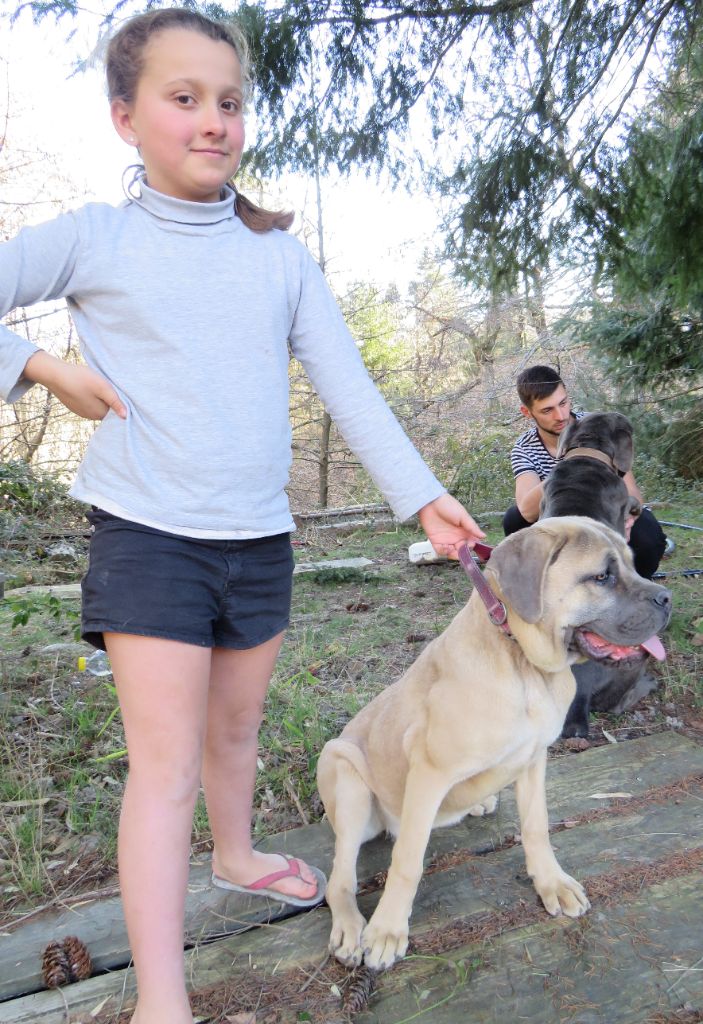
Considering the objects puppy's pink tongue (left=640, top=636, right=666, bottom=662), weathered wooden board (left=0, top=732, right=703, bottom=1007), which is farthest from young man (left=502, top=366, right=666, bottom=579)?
puppy's pink tongue (left=640, top=636, right=666, bottom=662)

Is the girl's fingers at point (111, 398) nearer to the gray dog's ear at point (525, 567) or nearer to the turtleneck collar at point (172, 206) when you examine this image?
the turtleneck collar at point (172, 206)

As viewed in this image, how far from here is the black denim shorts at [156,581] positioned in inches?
67.2

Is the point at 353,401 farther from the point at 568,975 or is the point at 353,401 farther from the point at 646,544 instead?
the point at 646,544

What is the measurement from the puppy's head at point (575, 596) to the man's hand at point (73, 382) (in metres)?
1.14

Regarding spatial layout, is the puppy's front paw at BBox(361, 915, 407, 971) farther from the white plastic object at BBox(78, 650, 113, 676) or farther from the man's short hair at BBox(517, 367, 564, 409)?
the man's short hair at BBox(517, 367, 564, 409)

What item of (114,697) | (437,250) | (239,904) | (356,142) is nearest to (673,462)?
(437,250)

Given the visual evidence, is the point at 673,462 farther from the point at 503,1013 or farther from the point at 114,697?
the point at 503,1013

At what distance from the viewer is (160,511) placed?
173 cm

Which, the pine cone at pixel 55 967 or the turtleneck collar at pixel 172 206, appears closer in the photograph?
the turtleneck collar at pixel 172 206

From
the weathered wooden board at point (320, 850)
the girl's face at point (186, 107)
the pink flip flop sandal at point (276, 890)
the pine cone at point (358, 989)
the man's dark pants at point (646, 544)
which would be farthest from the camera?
the man's dark pants at point (646, 544)

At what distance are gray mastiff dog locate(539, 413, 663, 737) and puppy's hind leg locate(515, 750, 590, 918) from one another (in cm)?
89

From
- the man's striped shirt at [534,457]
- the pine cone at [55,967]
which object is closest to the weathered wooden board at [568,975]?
the pine cone at [55,967]

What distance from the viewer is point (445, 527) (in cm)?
205

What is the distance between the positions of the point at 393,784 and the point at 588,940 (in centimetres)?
68
